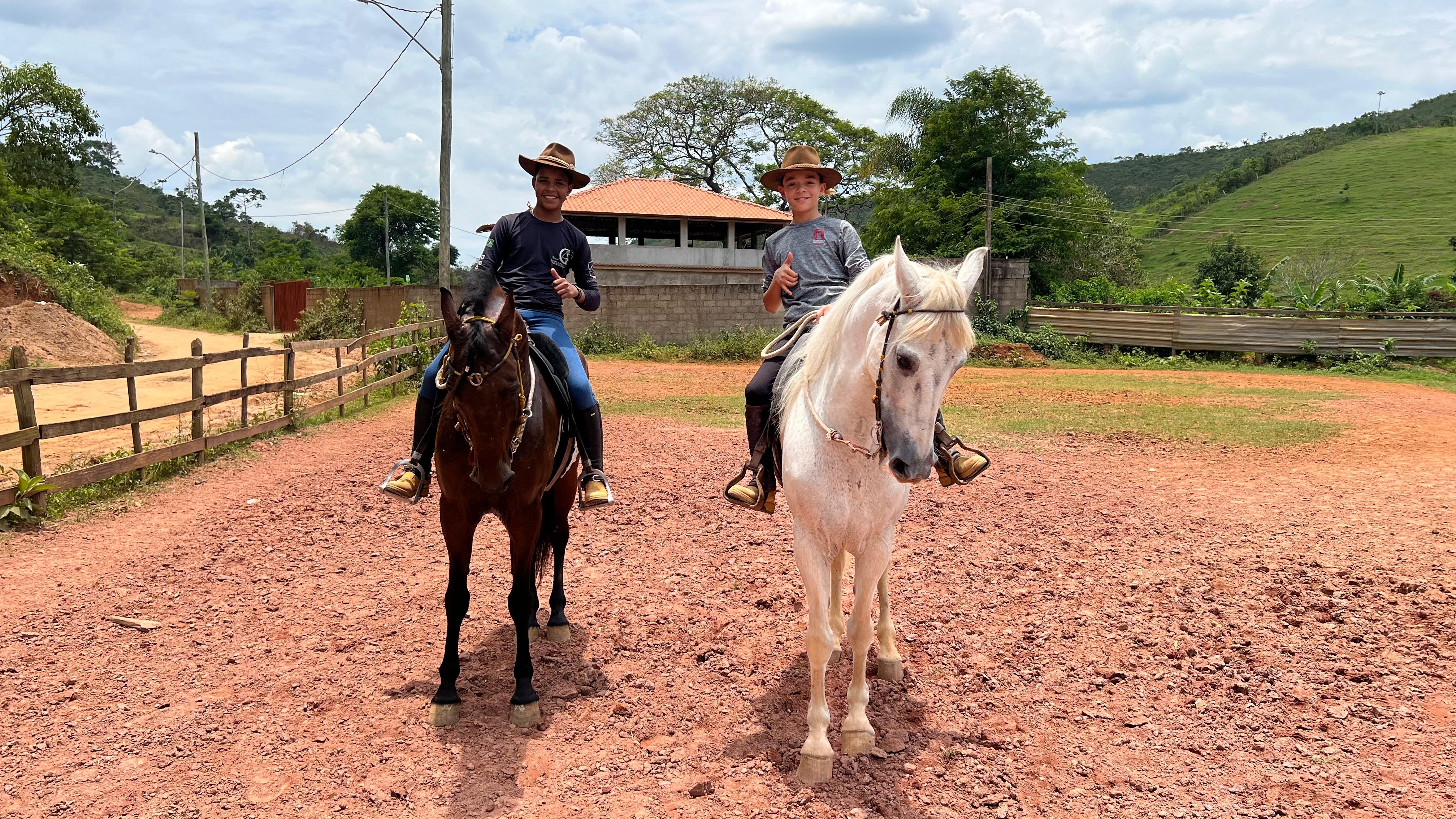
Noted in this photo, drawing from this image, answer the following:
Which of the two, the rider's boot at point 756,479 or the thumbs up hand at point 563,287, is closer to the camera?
the rider's boot at point 756,479

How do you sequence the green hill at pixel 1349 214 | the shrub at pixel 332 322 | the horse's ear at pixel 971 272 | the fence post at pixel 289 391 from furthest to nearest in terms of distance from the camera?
the green hill at pixel 1349 214, the shrub at pixel 332 322, the fence post at pixel 289 391, the horse's ear at pixel 971 272

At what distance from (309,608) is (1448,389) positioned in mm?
22443

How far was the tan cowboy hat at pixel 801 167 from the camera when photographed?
4.27 metres

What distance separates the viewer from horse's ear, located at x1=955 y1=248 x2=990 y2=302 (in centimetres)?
299

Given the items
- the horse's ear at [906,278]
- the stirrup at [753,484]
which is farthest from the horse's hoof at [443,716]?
the horse's ear at [906,278]

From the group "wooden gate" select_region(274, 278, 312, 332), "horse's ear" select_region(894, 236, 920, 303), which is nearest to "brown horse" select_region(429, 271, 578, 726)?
"horse's ear" select_region(894, 236, 920, 303)

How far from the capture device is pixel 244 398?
10.9m

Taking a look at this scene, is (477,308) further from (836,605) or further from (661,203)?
(661,203)

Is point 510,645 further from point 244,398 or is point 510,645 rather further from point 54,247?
point 54,247

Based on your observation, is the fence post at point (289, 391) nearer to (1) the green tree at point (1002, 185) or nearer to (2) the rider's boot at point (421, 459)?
(2) the rider's boot at point (421, 459)

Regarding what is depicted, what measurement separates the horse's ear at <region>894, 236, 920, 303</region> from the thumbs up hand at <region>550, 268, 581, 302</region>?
222cm

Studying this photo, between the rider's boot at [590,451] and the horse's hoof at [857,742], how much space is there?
1.78 m

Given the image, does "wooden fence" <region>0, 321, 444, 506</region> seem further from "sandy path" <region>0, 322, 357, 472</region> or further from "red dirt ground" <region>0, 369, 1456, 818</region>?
"red dirt ground" <region>0, 369, 1456, 818</region>

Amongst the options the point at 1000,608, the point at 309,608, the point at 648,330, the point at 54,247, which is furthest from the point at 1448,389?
the point at 54,247
